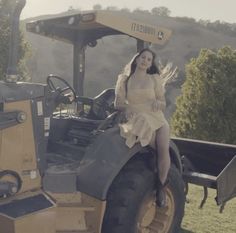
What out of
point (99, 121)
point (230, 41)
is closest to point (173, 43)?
point (230, 41)

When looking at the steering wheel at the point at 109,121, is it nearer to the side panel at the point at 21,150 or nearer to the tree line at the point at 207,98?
the side panel at the point at 21,150

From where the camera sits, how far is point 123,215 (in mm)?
4066

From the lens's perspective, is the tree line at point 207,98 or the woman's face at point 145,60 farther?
the tree line at point 207,98

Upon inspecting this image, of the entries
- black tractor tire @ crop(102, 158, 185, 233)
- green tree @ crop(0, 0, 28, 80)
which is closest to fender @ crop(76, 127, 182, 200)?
black tractor tire @ crop(102, 158, 185, 233)

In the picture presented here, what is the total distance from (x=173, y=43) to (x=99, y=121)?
52.6 meters

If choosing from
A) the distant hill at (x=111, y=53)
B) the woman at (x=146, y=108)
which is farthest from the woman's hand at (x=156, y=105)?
the distant hill at (x=111, y=53)

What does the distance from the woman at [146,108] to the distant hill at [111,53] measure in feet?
136

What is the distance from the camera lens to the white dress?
421 centimetres

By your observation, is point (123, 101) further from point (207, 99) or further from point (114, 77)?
point (114, 77)

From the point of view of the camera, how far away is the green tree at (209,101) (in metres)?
13.2

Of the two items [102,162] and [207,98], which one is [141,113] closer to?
[102,162]

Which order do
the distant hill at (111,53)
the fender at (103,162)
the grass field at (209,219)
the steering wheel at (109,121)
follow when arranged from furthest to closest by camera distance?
the distant hill at (111,53), the grass field at (209,219), the steering wheel at (109,121), the fender at (103,162)

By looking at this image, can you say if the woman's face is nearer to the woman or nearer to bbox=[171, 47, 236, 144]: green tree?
the woman

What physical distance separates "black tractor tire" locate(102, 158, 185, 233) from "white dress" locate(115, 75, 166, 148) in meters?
0.28
